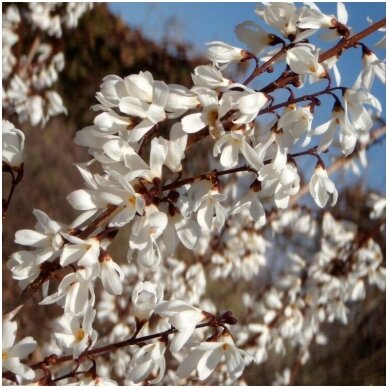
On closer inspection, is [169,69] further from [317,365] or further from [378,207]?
[378,207]

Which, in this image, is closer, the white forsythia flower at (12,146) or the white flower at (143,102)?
the white flower at (143,102)

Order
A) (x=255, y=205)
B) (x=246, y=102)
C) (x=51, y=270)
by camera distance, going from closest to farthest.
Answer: (x=246, y=102)
(x=51, y=270)
(x=255, y=205)

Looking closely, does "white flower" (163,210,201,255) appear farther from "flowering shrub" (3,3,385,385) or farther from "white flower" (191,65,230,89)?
"white flower" (191,65,230,89)

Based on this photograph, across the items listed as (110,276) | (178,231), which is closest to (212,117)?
(178,231)

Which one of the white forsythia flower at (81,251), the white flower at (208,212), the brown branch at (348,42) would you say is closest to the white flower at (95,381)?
the white forsythia flower at (81,251)

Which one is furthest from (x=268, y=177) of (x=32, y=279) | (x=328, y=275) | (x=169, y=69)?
(x=169, y=69)

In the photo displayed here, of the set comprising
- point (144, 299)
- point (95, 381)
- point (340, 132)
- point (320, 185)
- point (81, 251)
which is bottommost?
point (95, 381)

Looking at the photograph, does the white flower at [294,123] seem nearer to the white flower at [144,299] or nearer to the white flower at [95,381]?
the white flower at [144,299]

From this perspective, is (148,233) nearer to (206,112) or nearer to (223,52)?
(206,112)
